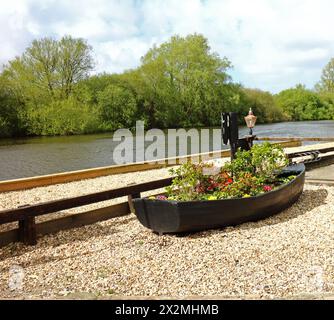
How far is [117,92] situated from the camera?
128ft

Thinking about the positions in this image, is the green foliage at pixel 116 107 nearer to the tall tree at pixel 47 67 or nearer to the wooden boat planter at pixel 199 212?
the tall tree at pixel 47 67

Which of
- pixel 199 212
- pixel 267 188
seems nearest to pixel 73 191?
pixel 199 212

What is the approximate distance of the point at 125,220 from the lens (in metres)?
6.73

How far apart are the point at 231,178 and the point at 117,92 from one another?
33450 millimetres

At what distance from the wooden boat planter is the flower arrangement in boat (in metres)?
0.18

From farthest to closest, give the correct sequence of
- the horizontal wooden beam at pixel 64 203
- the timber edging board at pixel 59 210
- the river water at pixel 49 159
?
the river water at pixel 49 159 < the timber edging board at pixel 59 210 < the horizontal wooden beam at pixel 64 203

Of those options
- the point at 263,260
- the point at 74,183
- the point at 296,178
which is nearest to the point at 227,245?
the point at 263,260

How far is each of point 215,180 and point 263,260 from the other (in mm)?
2144

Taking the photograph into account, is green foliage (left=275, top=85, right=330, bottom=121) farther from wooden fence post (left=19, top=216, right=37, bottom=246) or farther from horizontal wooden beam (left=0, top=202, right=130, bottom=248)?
wooden fence post (left=19, top=216, right=37, bottom=246)

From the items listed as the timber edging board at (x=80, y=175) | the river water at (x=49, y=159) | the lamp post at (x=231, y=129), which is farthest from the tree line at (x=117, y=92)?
the lamp post at (x=231, y=129)

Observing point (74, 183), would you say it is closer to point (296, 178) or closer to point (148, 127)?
point (296, 178)

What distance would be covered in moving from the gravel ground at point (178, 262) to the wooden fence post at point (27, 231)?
0.35 ft

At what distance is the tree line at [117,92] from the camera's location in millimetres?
34219

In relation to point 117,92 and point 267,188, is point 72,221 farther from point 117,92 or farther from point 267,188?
point 117,92
